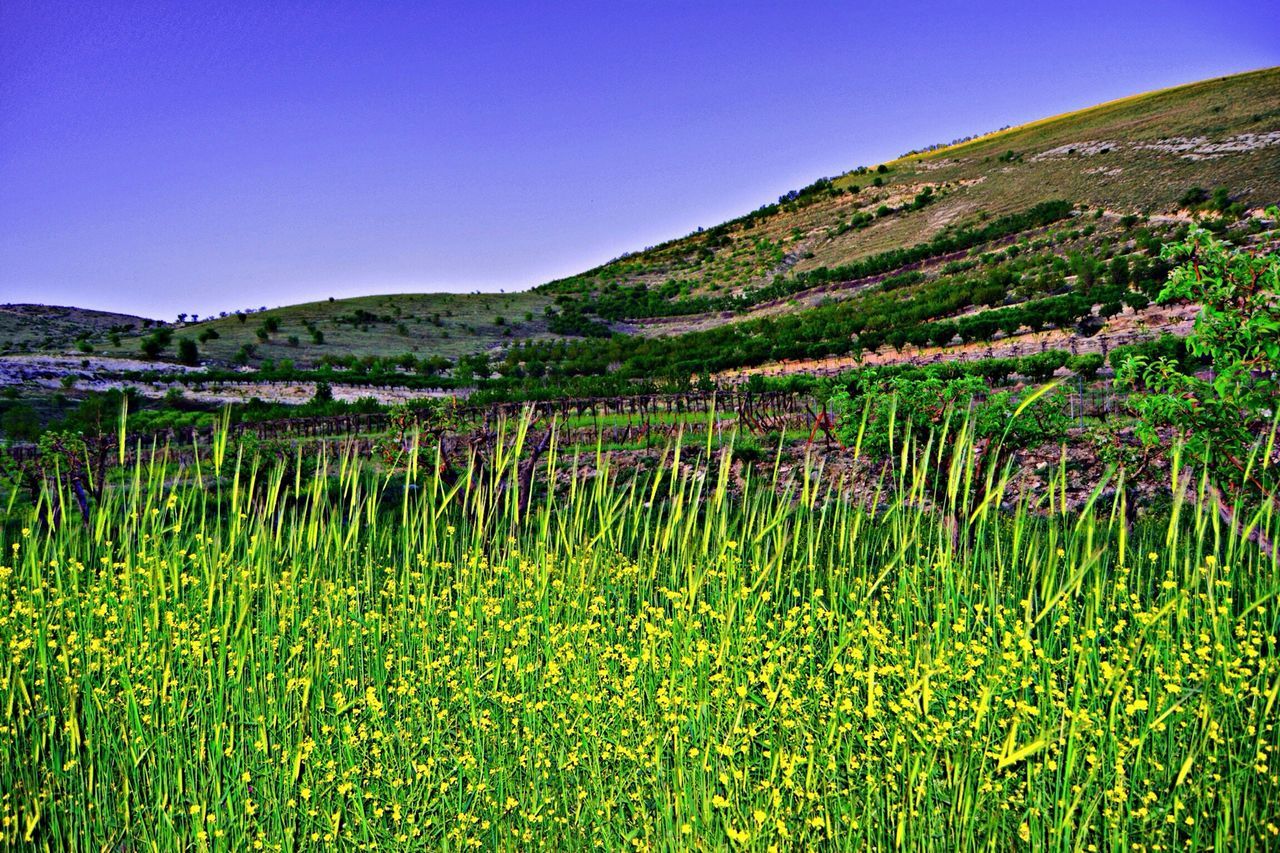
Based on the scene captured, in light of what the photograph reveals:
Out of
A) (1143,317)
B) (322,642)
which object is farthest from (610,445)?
(1143,317)

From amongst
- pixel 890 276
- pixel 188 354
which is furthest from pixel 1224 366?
pixel 890 276

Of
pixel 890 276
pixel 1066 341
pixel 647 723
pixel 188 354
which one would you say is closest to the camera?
pixel 647 723

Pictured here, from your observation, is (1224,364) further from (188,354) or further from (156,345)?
(156,345)

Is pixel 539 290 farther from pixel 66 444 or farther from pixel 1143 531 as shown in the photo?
pixel 1143 531

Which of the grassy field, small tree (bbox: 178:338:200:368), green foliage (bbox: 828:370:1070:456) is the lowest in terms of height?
the grassy field

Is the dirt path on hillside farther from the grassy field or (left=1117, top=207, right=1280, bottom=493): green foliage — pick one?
the grassy field

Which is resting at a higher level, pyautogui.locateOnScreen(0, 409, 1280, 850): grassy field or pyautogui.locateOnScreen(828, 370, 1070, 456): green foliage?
pyautogui.locateOnScreen(828, 370, 1070, 456): green foliage

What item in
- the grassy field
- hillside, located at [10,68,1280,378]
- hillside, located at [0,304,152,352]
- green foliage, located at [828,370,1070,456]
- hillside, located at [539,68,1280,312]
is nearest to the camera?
the grassy field

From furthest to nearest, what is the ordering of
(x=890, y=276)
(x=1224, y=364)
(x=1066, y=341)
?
(x=890, y=276) < (x=1066, y=341) < (x=1224, y=364)

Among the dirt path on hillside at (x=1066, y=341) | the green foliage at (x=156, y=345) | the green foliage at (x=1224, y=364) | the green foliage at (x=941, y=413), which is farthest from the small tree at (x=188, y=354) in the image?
the green foliage at (x=1224, y=364)

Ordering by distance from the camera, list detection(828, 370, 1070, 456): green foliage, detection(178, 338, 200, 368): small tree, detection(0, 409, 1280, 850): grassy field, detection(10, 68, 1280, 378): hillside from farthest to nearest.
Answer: detection(178, 338, 200, 368): small tree, detection(10, 68, 1280, 378): hillside, detection(828, 370, 1070, 456): green foliage, detection(0, 409, 1280, 850): grassy field

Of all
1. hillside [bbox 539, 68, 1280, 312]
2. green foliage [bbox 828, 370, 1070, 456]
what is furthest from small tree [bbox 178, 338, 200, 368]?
green foliage [bbox 828, 370, 1070, 456]

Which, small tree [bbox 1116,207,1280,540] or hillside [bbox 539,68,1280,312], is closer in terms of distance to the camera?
small tree [bbox 1116,207,1280,540]

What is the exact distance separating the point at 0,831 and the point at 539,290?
9774 cm
